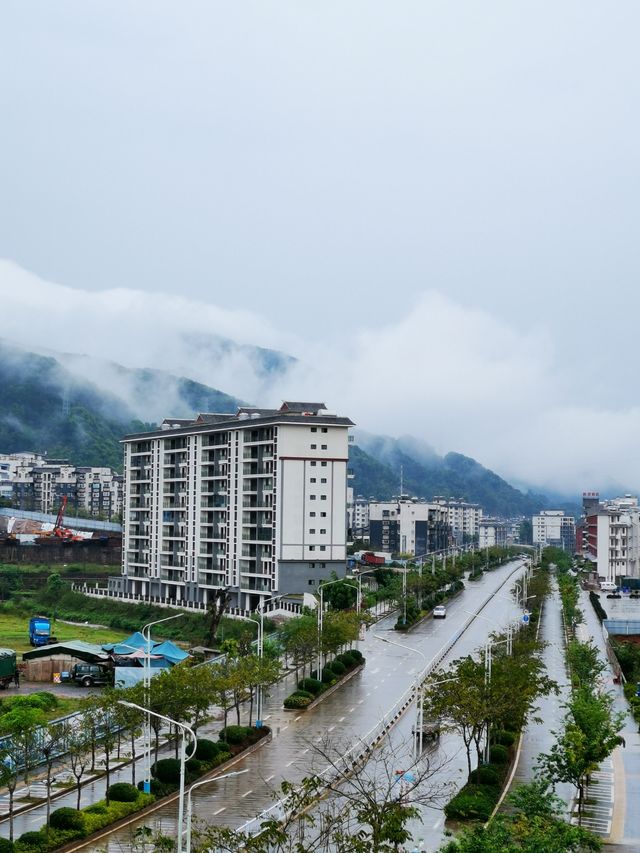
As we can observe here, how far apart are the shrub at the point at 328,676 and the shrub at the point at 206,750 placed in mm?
19992

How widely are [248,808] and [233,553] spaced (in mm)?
71837

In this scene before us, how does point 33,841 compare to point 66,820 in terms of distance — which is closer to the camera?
point 33,841

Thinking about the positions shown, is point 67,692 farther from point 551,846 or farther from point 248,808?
point 551,846

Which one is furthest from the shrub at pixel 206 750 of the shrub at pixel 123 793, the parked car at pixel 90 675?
the parked car at pixel 90 675

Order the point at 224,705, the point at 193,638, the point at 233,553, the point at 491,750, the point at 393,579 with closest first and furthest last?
the point at 491,750, the point at 224,705, the point at 193,638, the point at 233,553, the point at 393,579

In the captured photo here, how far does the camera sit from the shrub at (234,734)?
167 feet

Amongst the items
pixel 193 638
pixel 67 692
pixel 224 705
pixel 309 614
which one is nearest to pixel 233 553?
pixel 193 638

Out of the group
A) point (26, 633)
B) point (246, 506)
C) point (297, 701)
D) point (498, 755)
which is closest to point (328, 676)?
point (297, 701)

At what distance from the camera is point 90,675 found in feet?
229

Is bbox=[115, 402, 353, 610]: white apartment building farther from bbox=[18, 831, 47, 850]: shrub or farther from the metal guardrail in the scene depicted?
bbox=[18, 831, 47, 850]: shrub

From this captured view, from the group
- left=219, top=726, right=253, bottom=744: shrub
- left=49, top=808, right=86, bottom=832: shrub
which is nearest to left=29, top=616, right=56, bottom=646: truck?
left=219, top=726, right=253, bottom=744: shrub

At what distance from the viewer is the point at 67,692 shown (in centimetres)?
6681

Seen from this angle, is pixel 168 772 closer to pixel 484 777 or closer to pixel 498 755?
pixel 484 777

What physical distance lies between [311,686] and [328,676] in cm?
382
